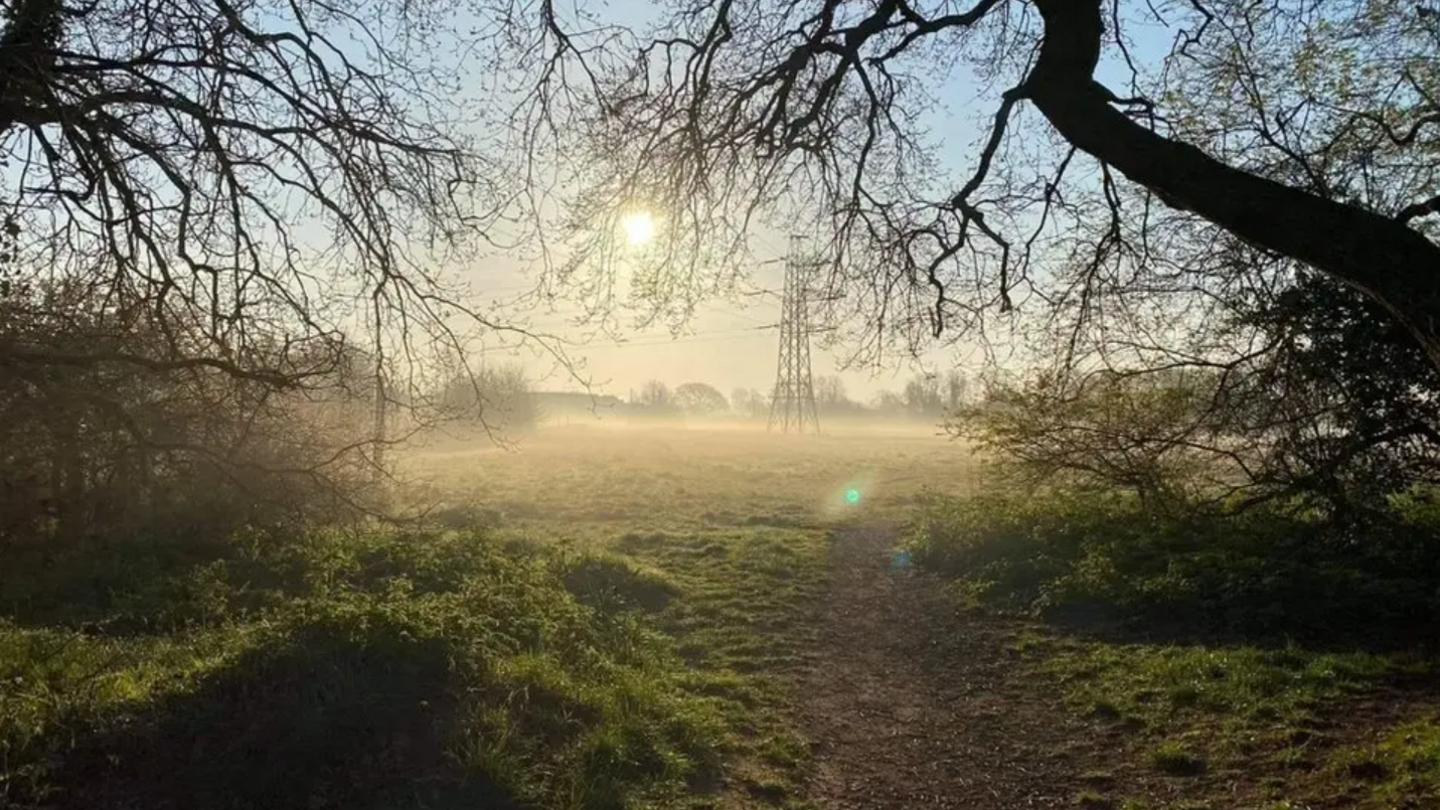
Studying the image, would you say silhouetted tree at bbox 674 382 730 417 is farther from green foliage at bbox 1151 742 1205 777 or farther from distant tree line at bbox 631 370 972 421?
green foliage at bbox 1151 742 1205 777

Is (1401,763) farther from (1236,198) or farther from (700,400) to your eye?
(700,400)

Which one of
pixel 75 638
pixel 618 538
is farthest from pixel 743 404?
pixel 75 638

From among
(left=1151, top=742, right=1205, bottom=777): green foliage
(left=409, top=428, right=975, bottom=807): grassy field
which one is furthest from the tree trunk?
(left=409, top=428, right=975, bottom=807): grassy field

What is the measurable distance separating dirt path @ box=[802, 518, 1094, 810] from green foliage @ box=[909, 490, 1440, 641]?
4.79ft

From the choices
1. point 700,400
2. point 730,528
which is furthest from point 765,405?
point 730,528

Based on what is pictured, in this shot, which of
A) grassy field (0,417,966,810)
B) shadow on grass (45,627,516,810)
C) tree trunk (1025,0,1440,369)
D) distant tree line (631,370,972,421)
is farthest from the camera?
distant tree line (631,370,972,421)

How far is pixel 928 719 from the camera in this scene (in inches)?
289

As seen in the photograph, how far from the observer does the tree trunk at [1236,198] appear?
395 cm

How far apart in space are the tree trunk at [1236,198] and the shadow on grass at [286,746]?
513cm

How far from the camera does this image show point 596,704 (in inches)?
257

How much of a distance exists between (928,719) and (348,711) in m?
4.58

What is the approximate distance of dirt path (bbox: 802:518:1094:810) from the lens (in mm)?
5934

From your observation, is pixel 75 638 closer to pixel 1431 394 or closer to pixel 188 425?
pixel 188 425

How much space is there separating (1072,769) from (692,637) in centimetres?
440
